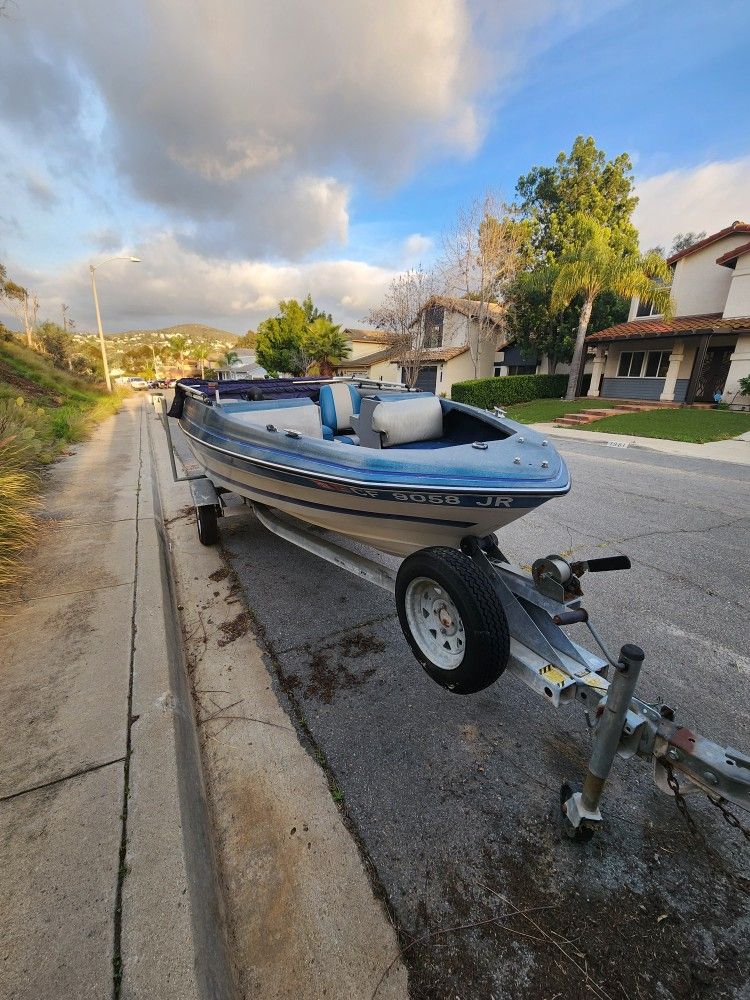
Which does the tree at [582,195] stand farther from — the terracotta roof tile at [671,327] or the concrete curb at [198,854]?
the concrete curb at [198,854]

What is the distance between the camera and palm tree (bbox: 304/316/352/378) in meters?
33.6

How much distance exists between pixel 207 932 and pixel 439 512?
1858 millimetres

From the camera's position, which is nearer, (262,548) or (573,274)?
(262,548)

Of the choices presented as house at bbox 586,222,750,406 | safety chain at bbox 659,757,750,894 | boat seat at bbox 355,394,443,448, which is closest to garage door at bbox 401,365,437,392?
house at bbox 586,222,750,406

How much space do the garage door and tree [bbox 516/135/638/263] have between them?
8321mm

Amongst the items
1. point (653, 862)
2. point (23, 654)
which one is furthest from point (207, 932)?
point (23, 654)

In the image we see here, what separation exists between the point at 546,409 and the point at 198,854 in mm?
19198

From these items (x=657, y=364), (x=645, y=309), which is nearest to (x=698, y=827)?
(x=657, y=364)

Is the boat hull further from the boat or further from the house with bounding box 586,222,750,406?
the house with bounding box 586,222,750,406

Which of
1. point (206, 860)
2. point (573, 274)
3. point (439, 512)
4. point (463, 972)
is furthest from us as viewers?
point (573, 274)

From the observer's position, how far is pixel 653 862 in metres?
1.68

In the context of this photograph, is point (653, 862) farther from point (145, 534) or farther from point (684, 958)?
point (145, 534)

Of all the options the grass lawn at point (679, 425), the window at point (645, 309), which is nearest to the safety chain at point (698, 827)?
the grass lawn at point (679, 425)

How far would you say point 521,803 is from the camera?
1906 millimetres
